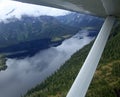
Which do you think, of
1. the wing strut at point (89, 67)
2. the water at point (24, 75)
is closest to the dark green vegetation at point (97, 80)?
the water at point (24, 75)

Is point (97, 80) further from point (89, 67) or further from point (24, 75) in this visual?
point (89, 67)

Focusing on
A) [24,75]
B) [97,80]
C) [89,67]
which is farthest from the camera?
[24,75]

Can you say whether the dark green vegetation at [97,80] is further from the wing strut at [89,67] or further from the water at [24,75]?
the wing strut at [89,67]

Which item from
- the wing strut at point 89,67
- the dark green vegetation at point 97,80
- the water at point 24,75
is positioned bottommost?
the water at point 24,75

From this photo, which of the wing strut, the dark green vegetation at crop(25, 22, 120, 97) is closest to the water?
the dark green vegetation at crop(25, 22, 120, 97)

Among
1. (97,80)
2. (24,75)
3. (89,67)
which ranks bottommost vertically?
(24,75)

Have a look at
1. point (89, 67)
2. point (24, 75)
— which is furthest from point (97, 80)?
point (89, 67)
